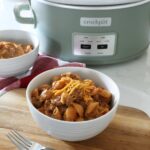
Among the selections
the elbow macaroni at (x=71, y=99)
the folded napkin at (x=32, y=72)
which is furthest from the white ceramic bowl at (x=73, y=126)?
the folded napkin at (x=32, y=72)

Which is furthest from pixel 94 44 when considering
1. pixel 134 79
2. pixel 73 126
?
pixel 73 126

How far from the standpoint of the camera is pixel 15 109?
614 millimetres

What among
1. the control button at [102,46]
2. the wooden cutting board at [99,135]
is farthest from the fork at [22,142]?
the control button at [102,46]

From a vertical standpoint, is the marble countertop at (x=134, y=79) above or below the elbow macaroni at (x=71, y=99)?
below

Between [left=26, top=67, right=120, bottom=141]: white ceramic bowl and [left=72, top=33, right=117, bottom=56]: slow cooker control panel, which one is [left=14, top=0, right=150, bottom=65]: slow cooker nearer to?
[left=72, top=33, right=117, bottom=56]: slow cooker control panel

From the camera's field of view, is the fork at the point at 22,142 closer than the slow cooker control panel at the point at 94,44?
Yes

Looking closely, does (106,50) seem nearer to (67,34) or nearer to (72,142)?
(67,34)

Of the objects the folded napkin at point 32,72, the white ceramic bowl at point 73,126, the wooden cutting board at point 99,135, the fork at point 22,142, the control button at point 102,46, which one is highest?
the control button at point 102,46

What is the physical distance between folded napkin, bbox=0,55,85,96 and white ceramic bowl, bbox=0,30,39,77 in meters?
0.01

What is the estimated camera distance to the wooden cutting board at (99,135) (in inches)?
21.1

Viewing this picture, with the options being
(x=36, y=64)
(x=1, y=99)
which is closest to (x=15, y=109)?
(x=1, y=99)

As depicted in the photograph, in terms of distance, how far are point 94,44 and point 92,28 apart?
0.12ft

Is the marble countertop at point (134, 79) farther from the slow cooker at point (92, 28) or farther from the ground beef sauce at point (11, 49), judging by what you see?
the ground beef sauce at point (11, 49)

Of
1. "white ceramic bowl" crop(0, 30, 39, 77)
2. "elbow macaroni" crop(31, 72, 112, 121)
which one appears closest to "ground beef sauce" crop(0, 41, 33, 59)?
"white ceramic bowl" crop(0, 30, 39, 77)
